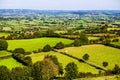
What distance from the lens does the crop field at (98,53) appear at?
6806 centimetres

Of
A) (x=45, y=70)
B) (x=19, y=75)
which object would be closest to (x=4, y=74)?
(x=19, y=75)

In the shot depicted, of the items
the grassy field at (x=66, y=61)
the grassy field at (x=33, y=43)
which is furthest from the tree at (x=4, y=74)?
the grassy field at (x=33, y=43)

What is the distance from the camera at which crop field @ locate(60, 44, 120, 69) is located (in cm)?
6806

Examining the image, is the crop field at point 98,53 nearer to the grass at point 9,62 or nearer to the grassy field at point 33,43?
the grassy field at point 33,43

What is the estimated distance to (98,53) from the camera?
256 ft

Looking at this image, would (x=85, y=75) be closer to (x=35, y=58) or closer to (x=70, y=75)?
(x=70, y=75)

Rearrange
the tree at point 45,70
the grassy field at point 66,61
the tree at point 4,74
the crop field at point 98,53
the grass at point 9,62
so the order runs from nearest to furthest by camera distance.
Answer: the tree at point 4,74 → the tree at point 45,70 → the grassy field at point 66,61 → the grass at point 9,62 → the crop field at point 98,53

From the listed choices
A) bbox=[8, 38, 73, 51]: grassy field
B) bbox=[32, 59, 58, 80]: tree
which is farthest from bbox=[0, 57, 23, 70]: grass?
bbox=[8, 38, 73, 51]: grassy field

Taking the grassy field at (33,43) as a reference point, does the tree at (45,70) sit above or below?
above

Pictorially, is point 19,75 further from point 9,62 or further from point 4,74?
point 9,62

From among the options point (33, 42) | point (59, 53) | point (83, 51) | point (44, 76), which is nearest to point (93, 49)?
point (83, 51)

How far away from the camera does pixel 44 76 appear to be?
52.0 meters

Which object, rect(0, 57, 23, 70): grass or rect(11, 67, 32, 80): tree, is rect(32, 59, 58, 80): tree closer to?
rect(11, 67, 32, 80): tree

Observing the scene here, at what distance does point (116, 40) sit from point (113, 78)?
51.5 meters
